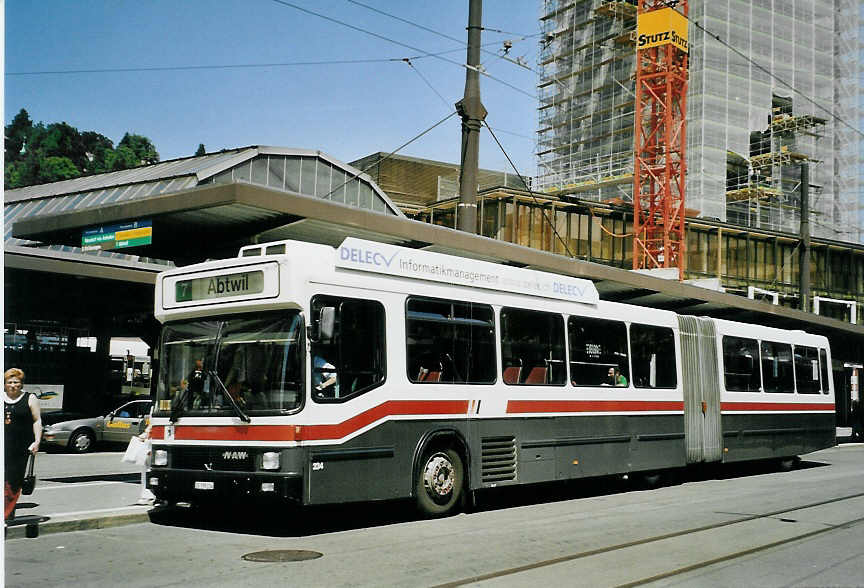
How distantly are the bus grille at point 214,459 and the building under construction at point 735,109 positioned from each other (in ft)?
185

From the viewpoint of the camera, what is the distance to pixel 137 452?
42.0ft

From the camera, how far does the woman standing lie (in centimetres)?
975

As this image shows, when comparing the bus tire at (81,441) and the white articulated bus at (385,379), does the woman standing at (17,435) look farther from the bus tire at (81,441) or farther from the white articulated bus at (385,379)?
the bus tire at (81,441)

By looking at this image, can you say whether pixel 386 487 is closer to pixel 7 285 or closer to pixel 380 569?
pixel 380 569

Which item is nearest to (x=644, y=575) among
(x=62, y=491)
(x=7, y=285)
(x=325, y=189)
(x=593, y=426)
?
(x=593, y=426)

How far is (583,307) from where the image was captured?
1489 cm

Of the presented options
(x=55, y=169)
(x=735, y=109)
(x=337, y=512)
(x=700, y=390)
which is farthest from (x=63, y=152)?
(x=337, y=512)

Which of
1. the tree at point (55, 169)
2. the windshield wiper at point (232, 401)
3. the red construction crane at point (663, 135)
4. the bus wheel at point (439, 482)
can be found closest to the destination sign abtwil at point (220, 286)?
the windshield wiper at point (232, 401)

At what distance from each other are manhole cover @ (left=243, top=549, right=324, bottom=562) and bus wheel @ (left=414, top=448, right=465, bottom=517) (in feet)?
8.32

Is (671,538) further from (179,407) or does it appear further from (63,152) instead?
(63,152)

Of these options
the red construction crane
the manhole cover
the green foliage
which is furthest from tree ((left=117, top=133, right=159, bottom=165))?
the manhole cover

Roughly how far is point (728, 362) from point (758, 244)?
133 feet

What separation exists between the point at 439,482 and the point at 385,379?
1.64m

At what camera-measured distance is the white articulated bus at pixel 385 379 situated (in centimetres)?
1020
